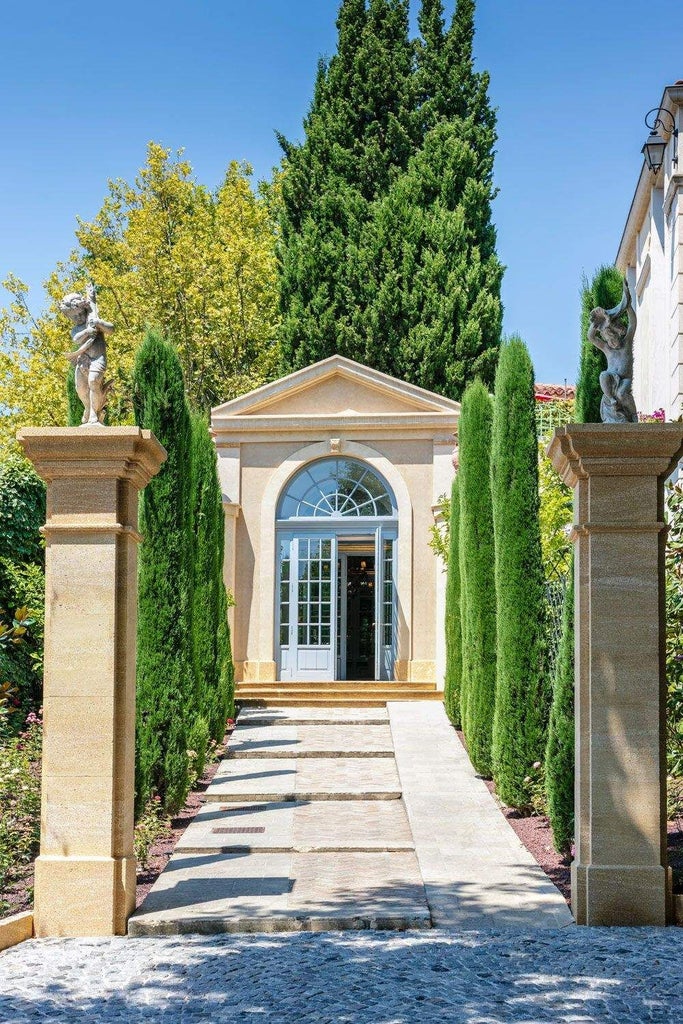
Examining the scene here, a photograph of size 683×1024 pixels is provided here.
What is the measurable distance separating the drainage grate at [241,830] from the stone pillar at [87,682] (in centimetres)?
273

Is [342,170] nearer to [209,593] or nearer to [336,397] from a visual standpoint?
[336,397]

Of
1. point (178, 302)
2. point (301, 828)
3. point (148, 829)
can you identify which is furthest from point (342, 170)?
point (148, 829)

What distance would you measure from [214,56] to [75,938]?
7.67 m

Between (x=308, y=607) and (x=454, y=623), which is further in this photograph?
(x=308, y=607)

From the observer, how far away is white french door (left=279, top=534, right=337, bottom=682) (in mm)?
18375

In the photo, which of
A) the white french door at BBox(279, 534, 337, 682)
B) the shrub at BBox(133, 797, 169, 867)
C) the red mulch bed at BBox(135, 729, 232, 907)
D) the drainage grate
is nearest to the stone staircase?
the white french door at BBox(279, 534, 337, 682)

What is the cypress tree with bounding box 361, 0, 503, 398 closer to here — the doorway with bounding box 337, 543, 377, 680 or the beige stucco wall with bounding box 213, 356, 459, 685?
the doorway with bounding box 337, 543, 377, 680

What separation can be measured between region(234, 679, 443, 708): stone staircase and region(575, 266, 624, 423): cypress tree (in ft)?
28.4

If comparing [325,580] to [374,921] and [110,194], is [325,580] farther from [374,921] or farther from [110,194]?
[110,194]

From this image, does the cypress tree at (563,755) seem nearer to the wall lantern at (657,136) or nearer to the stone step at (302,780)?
the stone step at (302,780)

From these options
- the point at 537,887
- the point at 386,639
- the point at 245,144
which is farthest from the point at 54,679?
the point at 245,144

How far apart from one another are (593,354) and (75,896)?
5.71 m

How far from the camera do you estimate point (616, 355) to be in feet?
23.2

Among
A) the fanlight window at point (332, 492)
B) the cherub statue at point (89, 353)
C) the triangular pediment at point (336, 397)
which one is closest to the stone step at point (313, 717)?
the fanlight window at point (332, 492)
